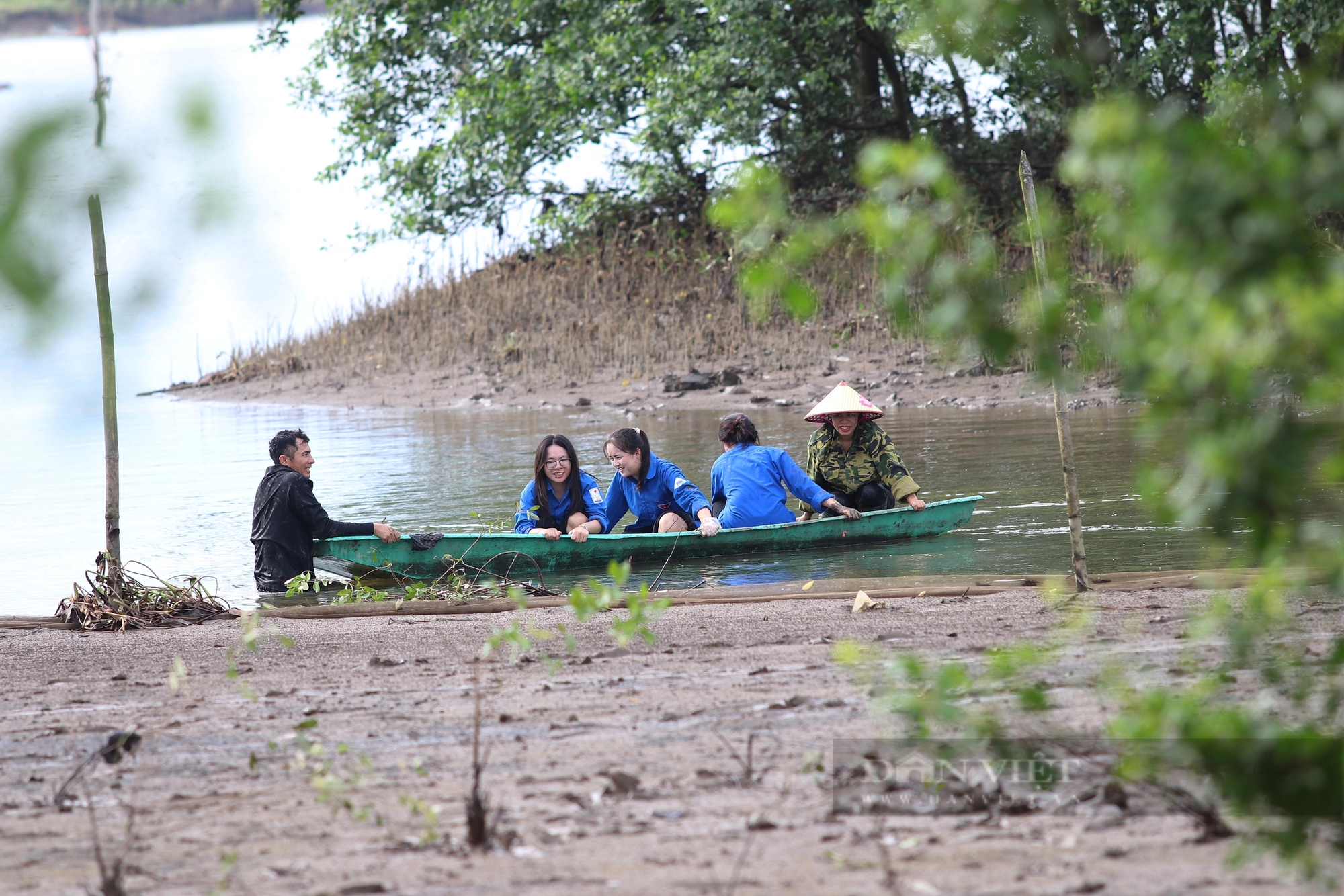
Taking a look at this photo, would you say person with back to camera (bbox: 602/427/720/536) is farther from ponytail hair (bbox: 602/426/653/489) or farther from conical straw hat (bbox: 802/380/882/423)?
conical straw hat (bbox: 802/380/882/423)

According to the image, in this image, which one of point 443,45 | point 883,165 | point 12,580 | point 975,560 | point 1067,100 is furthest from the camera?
point 443,45

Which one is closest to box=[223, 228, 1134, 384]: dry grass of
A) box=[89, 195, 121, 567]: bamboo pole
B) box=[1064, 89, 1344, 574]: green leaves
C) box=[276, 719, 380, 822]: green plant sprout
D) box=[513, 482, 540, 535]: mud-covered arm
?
box=[513, 482, 540, 535]: mud-covered arm

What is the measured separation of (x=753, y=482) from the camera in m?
9.08

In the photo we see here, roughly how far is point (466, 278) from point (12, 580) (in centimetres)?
1530

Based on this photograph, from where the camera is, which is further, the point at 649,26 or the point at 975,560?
the point at 649,26

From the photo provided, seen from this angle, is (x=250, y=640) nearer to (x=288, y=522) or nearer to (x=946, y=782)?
(x=946, y=782)

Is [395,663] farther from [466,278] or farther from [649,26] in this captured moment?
[466,278]

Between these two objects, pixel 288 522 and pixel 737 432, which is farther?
pixel 737 432

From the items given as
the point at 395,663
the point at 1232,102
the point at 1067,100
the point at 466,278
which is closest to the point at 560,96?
the point at 466,278

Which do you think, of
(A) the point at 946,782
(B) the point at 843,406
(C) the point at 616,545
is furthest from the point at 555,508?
(A) the point at 946,782

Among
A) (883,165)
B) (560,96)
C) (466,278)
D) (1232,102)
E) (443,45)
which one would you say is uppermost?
(443,45)

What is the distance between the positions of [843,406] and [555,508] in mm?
A: 2306

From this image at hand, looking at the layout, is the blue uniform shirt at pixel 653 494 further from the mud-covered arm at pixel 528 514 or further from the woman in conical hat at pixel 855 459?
the woman in conical hat at pixel 855 459

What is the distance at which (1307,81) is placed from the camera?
209 cm
